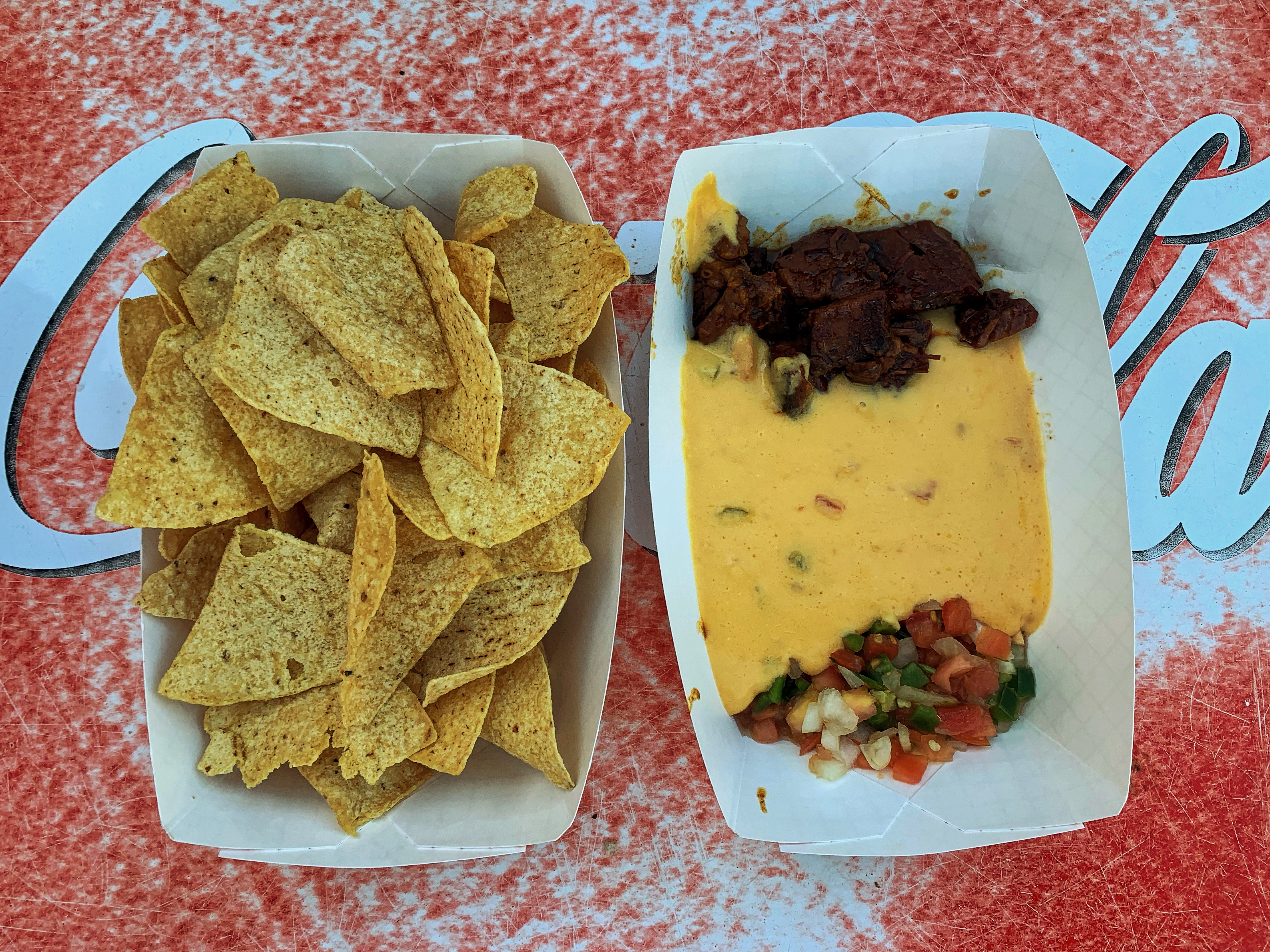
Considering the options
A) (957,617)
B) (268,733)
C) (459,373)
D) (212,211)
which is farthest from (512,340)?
(957,617)

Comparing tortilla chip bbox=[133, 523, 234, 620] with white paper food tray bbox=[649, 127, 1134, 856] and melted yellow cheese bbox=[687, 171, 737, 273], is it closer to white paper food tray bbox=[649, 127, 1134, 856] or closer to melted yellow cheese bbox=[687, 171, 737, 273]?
white paper food tray bbox=[649, 127, 1134, 856]

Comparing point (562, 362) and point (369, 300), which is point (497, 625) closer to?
point (562, 362)

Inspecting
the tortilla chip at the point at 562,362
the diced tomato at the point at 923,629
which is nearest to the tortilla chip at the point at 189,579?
the tortilla chip at the point at 562,362

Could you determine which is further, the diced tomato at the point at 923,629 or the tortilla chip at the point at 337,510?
the diced tomato at the point at 923,629

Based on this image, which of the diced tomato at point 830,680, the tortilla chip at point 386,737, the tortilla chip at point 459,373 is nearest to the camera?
the tortilla chip at point 459,373

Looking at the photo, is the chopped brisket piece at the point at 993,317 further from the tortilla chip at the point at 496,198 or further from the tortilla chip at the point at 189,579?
the tortilla chip at the point at 189,579

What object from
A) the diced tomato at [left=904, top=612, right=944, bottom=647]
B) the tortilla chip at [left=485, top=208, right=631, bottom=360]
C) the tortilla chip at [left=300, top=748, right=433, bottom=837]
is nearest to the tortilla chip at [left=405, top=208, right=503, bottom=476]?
the tortilla chip at [left=485, top=208, right=631, bottom=360]
